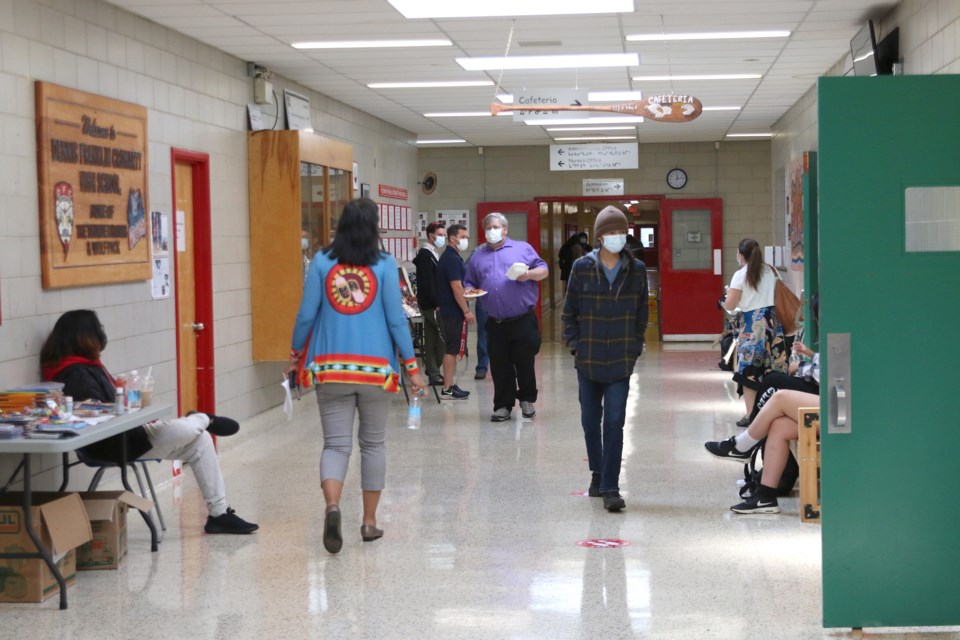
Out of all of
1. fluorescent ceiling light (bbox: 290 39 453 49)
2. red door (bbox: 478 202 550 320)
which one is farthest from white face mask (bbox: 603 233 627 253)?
red door (bbox: 478 202 550 320)

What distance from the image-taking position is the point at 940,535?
154 inches

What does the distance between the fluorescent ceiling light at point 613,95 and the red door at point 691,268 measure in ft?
18.4

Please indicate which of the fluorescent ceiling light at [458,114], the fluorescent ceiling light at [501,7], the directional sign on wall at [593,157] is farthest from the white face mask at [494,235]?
the directional sign on wall at [593,157]

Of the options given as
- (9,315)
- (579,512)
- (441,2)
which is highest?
(441,2)

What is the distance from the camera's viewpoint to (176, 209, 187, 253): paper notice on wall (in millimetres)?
7918

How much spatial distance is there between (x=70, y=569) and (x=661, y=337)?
13.1 m

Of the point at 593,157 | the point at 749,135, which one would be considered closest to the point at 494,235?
the point at 593,157

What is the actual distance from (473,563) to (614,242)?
1.75 meters

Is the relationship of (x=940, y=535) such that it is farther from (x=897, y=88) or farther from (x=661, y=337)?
Answer: (x=661, y=337)

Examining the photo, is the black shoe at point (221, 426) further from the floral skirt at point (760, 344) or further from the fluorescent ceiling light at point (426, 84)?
the fluorescent ceiling light at point (426, 84)

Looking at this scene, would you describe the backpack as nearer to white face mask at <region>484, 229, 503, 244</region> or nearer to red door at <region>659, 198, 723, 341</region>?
white face mask at <region>484, 229, 503, 244</region>

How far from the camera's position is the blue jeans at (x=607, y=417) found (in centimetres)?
591

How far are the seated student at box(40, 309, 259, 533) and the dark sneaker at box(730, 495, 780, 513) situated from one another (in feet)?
7.78

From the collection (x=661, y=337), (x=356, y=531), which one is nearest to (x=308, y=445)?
(x=356, y=531)
